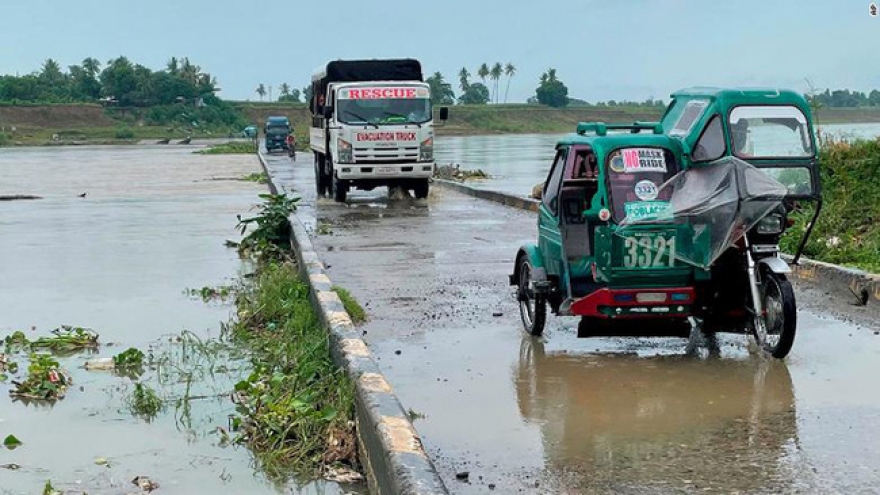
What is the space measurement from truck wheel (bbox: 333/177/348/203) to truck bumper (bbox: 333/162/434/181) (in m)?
0.54

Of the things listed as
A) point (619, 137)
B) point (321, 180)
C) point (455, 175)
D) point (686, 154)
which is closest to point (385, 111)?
point (321, 180)

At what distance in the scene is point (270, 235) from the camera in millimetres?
15320

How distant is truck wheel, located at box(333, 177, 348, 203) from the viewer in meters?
23.3

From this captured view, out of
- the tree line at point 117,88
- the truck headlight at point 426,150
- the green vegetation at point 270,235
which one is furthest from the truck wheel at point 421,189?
the tree line at point 117,88

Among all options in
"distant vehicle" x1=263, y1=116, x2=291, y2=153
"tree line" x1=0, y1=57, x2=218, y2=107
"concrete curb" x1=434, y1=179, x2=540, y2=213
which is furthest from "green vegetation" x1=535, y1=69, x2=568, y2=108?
"concrete curb" x1=434, y1=179, x2=540, y2=213

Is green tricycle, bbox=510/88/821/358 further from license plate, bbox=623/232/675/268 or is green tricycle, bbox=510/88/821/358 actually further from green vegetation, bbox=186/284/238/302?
green vegetation, bbox=186/284/238/302

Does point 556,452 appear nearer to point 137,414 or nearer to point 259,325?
point 137,414

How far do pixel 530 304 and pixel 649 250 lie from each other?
1.54 m

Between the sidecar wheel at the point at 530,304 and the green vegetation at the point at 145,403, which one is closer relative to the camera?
the green vegetation at the point at 145,403

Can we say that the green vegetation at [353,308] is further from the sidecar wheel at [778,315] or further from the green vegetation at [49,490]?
the green vegetation at [49,490]

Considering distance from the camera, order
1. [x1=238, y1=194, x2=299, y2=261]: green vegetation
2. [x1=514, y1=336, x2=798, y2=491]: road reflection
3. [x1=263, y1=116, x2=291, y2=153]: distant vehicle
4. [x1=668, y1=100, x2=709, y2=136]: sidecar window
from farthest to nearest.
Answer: [x1=263, y1=116, x2=291, y2=153]: distant vehicle → [x1=238, y1=194, x2=299, y2=261]: green vegetation → [x1=668, y1=100, x2=709, y2=136]: sidecar window → [x1=514, y1=336, x2=798, y2=491]: road reflection

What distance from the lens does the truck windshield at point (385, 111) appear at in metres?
22.7

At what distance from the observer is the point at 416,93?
22859mm

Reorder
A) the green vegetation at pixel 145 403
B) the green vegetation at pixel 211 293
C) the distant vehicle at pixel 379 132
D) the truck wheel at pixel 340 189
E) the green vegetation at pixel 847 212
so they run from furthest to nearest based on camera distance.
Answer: the truck wheel at pixel 340 189, the distant vehicle at pixel 379 132, the green vegetation at pixel 847 212, the green vegetation at pixel 211 293, the green vegetation at pixel 145 403
